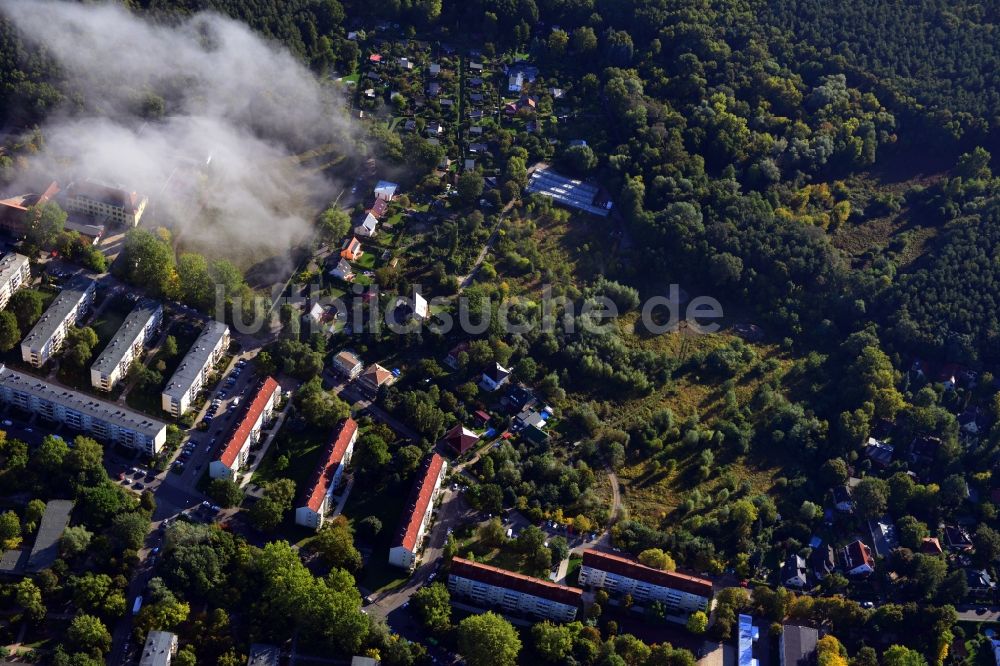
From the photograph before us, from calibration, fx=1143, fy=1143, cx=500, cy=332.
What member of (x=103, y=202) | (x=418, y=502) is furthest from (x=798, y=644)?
(x=103, y=202)

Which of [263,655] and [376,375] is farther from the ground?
[376,375]

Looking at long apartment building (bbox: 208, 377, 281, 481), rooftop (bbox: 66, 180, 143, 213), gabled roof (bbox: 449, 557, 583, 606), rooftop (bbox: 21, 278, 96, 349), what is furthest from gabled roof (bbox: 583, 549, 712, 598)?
rooftop (bbox: 66, 180, 143, 213)

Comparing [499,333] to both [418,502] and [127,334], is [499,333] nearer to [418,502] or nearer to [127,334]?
A: [418,502]

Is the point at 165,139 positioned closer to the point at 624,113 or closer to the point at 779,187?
the point at 624,113

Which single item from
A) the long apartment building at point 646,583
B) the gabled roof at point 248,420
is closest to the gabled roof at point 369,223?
the gabled roof at point 248,420

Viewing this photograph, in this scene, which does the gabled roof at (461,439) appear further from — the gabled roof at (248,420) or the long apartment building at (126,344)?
the long apartment building at (126,344)

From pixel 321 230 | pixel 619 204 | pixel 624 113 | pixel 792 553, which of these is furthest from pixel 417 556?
pixel 624 113

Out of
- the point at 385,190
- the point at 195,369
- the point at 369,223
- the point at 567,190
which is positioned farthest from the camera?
the point at 567,190
